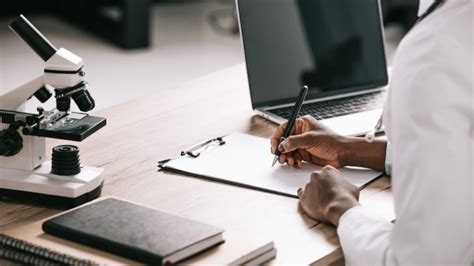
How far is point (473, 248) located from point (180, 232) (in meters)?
0.48

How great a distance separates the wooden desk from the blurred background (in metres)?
2.41

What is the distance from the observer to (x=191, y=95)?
2.35 m

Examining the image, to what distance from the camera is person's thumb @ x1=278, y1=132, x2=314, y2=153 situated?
185 centimetres

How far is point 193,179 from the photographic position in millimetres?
1790

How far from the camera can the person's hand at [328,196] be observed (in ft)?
5.19

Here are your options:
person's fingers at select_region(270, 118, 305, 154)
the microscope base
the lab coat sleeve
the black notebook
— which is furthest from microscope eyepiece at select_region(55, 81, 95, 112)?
the lab coat sleeve

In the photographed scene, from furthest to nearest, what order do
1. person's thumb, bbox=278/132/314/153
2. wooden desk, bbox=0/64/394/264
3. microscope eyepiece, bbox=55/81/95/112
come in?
person's thumb, bbox=278/132/314/153 → microscope eyepiece, bbox=55/81/95/112 → wooden desk, bbox=0/64/394/264

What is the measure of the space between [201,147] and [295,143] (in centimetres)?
22

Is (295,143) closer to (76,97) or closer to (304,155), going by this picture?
(304,155)

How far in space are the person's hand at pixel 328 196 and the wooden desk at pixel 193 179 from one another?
2 centimetres

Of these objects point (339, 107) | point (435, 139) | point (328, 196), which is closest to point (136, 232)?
point (328, 196)

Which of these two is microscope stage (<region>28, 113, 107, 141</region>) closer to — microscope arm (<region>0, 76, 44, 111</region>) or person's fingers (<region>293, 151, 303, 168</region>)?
microscope arm (<region>0, 76, 44, 111</region>)

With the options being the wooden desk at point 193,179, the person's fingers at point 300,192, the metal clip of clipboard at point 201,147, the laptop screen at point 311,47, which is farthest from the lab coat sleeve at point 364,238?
the laptop screen at point 311,47

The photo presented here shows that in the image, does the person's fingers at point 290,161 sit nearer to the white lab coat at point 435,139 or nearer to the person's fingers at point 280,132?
the person's fingers at point 280,132
